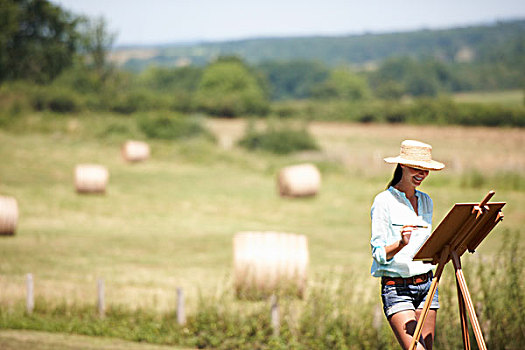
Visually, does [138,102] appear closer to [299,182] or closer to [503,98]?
[299,182]

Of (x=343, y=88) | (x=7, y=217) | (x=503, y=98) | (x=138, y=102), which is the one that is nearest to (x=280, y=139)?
(x=138, y=102)

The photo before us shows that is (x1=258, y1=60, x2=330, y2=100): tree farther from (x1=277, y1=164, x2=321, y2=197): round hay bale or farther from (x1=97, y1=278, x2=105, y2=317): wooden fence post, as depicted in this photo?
(x1=97, y1=278, x2=105, y2=317): wooden fence post

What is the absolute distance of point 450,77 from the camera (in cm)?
16338

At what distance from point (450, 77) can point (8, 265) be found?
155070mm

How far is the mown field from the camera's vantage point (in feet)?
51.6

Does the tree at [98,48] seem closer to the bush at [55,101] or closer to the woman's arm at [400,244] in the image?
the bush at [55,101]

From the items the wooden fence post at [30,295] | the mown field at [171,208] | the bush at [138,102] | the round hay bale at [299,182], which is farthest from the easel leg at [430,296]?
the bush at [138,102]

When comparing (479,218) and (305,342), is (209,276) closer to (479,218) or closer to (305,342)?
(305,342)

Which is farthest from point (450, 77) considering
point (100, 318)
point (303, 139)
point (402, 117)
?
point (100, 318)

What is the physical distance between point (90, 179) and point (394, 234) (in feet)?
76.6

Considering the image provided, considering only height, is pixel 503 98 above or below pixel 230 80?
below

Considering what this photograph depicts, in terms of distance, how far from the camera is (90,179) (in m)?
27.5

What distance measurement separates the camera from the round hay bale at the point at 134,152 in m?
38.2

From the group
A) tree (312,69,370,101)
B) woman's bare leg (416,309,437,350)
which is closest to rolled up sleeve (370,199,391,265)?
woman's bare leg (416,309,437,350)
